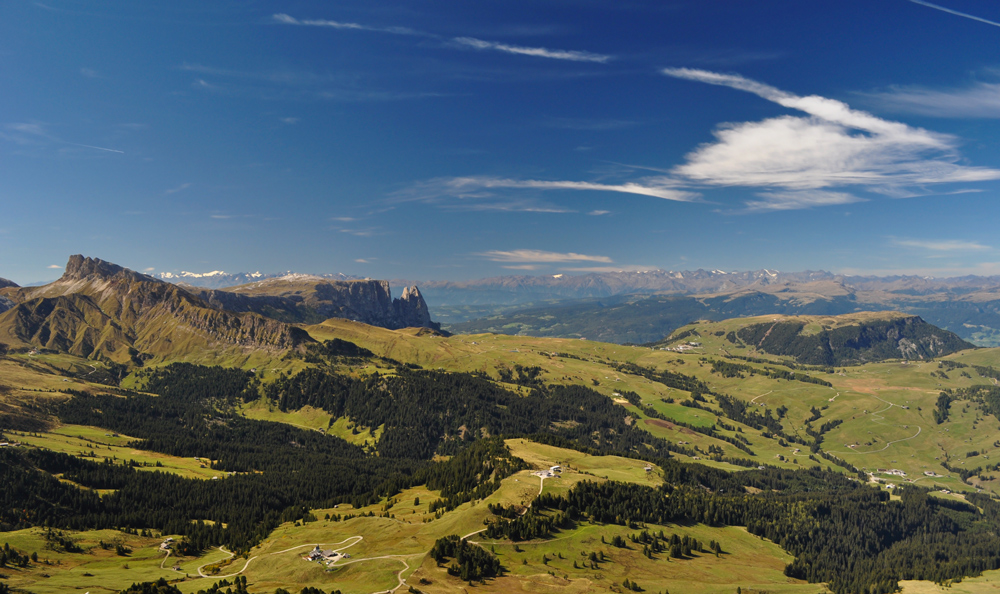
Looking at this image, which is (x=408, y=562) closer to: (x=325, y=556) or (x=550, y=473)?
(x=325, y=556)

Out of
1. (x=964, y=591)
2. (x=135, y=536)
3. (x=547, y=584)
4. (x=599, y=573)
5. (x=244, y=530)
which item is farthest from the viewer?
(x=244, y=530)

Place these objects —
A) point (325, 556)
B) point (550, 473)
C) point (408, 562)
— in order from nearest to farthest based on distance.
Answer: point (408, 562), point (325, 556), point (550, 473)

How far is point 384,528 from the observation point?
15038 cm

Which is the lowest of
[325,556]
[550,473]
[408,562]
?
[325,556]

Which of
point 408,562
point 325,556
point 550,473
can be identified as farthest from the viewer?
point 550,473

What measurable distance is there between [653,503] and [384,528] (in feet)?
317

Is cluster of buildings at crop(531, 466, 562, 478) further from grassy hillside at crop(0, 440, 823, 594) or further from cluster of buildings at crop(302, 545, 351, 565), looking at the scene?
cluster of buildings at crop(302, 545, 351, 565)

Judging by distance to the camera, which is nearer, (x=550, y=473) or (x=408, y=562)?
(x=408, y=562)

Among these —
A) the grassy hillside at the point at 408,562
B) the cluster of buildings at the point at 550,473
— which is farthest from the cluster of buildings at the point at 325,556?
the cluster of buildings at the point at 550,473

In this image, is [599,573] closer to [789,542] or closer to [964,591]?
[789,542]

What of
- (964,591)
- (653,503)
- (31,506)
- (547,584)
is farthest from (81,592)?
(964,591)

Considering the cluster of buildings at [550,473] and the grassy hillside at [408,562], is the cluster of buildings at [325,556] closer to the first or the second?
the grassy hillside at [408,562]

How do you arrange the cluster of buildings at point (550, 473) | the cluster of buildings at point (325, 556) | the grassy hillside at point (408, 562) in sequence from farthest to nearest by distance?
the cluster of buildings at point (550, 473) < the cluster of buildings at point (325, 556) < the grassy hillside at point (408, 562)

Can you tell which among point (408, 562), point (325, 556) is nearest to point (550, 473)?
point (408, 562)
